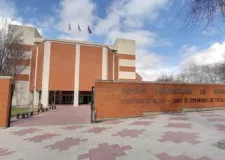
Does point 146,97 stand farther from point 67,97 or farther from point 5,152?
point 67,97

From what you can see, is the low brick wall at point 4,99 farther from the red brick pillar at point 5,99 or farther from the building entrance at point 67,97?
the building entrance at point 67,97

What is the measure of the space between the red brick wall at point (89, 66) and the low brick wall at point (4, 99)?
24.1m

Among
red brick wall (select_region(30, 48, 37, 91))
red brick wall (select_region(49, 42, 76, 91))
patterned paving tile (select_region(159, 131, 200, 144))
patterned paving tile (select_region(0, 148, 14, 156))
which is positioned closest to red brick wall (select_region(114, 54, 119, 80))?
red brick wall (select_region(49, 42, 76, 91))

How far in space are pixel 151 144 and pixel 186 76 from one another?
180 feet

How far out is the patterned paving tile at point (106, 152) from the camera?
17.6 ft

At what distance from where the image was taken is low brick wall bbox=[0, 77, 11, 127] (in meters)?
10.6

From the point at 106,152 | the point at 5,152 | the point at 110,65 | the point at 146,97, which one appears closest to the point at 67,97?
the point at 110,65

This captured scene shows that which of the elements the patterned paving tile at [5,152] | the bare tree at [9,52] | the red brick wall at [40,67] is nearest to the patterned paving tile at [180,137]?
the patterned paving tile at [5,152]

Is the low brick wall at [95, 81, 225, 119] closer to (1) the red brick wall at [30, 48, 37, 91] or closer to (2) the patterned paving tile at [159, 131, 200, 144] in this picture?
(2) the patterned paving tile at [159, 131, 200, 144]

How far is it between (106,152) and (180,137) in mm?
2936

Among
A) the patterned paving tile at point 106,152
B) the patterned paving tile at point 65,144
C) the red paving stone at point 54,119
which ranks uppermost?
the patterned paving tile at point 106,152

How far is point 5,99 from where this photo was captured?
10727 millimetres

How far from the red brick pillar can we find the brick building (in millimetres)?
22941

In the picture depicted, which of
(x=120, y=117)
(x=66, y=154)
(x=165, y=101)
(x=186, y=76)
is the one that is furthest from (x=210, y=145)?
(x=186, y=76)
